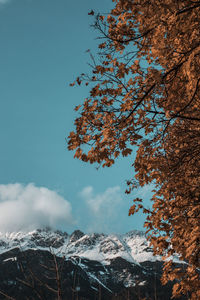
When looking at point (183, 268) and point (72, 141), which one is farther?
point (183, 268)

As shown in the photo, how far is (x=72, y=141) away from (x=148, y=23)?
3144 millimetres

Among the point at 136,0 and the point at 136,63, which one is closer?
the point at 136,0

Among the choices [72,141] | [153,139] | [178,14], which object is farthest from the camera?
[153,139]

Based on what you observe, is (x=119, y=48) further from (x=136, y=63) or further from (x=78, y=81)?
(x=78, y=81)

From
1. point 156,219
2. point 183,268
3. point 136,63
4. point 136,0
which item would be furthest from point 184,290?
point 136,0

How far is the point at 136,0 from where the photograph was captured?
212 inches

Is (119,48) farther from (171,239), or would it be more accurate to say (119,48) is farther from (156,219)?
(171,239)

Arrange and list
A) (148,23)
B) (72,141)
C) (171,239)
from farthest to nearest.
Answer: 1. (171,239)
2. (72,141)
3. (148,23)

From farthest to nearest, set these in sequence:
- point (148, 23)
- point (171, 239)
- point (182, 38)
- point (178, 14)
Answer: point (171, 239) < point (148, 23) < point (182, 38) < point (178, 14)

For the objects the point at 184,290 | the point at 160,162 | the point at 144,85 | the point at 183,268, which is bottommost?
the point at 184,290

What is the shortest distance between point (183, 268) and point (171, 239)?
871 mm

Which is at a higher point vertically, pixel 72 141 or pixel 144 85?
pixel 144 85

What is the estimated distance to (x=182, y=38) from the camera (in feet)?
17.1

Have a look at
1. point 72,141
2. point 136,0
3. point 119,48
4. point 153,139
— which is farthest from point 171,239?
point 136,0
